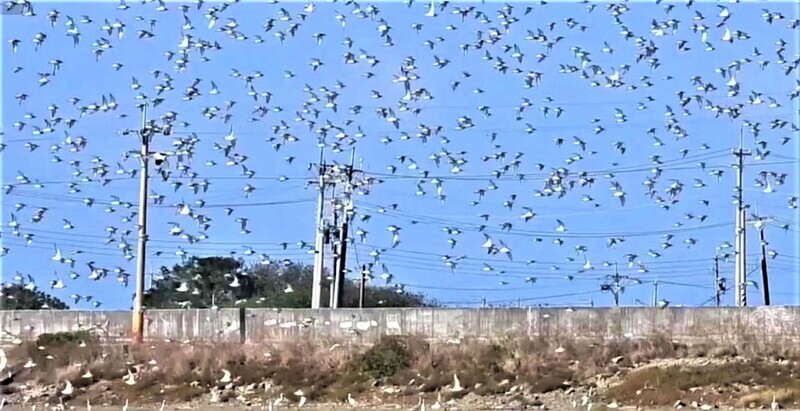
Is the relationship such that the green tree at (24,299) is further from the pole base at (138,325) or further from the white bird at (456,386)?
the white bird at (456,386)

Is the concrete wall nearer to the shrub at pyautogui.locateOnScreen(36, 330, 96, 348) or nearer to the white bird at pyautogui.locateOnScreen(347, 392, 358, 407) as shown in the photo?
the shrub at pyautogui.locateOnScreen(36, 330, 96, 348)

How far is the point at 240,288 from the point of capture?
71188 mm

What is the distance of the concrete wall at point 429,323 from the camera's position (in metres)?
38.1

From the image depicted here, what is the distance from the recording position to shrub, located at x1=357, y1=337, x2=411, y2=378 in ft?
124

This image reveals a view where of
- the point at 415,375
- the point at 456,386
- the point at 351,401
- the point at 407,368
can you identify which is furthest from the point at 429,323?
the point at 351,401

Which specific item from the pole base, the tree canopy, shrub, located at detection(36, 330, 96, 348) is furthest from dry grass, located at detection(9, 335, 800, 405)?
the tree canopy

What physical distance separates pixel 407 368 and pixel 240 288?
3437 cm

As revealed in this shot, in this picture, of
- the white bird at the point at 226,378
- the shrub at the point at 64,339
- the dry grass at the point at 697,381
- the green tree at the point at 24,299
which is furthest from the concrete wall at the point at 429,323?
the green tree at the point at 24,299

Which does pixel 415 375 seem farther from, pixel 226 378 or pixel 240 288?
pixel 240 288

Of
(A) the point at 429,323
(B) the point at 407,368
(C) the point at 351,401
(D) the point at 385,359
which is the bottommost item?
(C) the point at 351,401

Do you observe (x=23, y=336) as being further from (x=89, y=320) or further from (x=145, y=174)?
(x=145, y=174)

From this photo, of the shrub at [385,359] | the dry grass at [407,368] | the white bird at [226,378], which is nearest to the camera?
the dry grass at [407,368]

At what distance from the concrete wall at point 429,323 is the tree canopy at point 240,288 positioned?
8642 mm

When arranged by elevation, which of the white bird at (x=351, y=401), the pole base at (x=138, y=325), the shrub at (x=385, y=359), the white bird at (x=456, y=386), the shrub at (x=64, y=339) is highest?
the pole base at (x=138, y=325)
